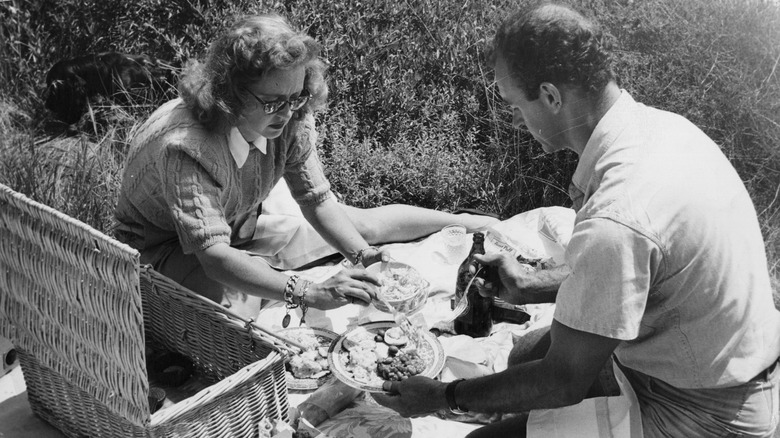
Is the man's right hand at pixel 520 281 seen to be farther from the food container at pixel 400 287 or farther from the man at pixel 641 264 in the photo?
the man at pixel 641 264

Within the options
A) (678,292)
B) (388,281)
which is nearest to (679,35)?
(388,281)

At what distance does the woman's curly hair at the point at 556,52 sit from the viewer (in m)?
2.36

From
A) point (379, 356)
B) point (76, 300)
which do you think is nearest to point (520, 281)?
point (379, 356)

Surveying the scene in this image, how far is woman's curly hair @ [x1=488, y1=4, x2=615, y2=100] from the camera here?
2.36 meters

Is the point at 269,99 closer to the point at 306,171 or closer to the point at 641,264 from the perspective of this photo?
the point at 306,171

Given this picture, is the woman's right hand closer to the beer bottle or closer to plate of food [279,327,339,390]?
plate of food [279,327,339,390]

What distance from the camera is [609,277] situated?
212 cm

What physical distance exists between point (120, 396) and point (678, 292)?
185cm

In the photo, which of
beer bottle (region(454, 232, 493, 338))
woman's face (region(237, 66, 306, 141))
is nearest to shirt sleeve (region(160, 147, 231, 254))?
woman's face (region(237, 66, 306, 141))

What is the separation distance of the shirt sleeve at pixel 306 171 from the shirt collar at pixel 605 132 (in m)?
1.79

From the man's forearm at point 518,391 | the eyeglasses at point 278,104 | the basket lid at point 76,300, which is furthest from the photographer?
the eyeglasses at point 278,104

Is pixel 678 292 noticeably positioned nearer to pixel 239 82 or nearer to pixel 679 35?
pixel 239 82

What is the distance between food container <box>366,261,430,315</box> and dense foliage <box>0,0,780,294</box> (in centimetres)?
177

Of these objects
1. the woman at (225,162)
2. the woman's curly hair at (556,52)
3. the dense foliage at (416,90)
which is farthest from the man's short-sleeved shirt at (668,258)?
the dense foliage at (416,90)
